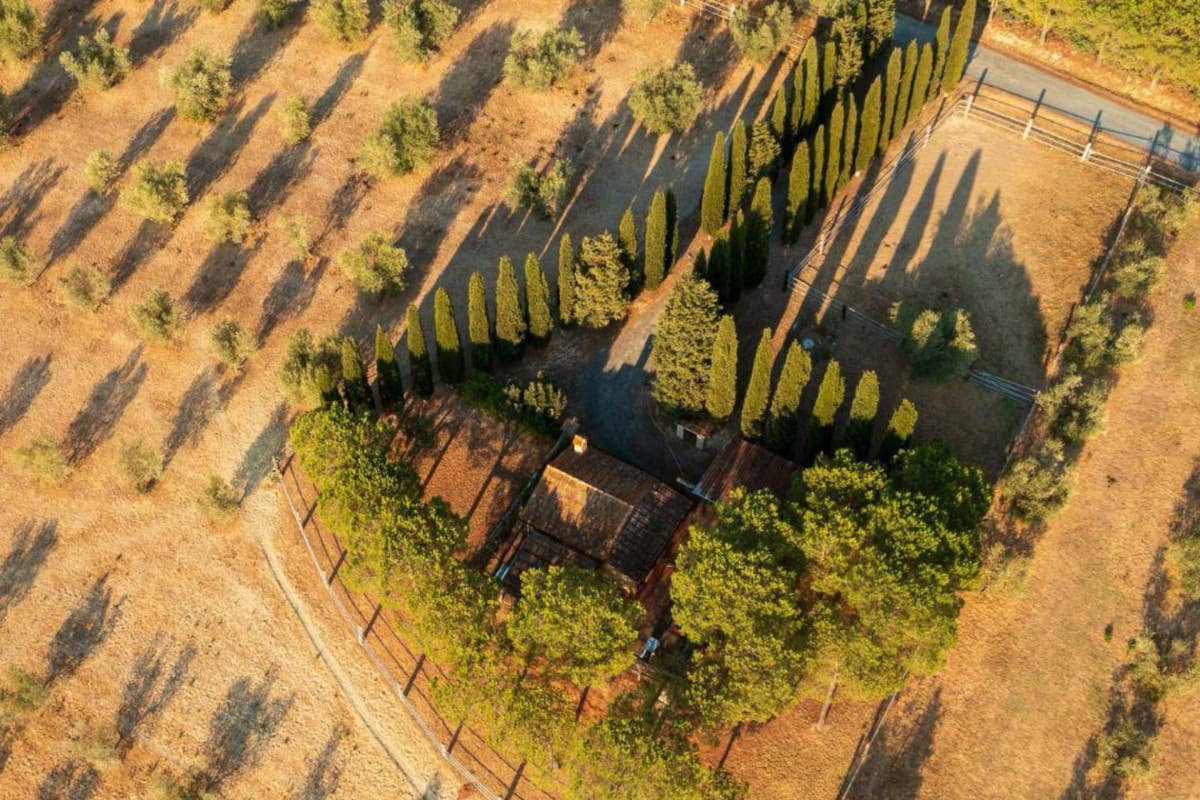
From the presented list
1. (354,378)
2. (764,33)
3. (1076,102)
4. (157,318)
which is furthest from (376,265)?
(1076,102)

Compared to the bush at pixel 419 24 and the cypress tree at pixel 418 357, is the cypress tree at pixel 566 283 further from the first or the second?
the bush at pixel 419 24

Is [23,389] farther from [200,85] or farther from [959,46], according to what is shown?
[959,46]

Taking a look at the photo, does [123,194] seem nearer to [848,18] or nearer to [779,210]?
[779,210]

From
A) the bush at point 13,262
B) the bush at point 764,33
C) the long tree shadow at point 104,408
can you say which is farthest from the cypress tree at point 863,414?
the bush at point 13,262

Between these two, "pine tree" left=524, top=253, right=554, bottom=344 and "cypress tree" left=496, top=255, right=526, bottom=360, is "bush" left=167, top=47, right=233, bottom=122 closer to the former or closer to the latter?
"cypress tree" left=496, top=255, right=526, bottom=360

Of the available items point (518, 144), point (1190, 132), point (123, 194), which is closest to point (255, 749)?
point (123, 194)
